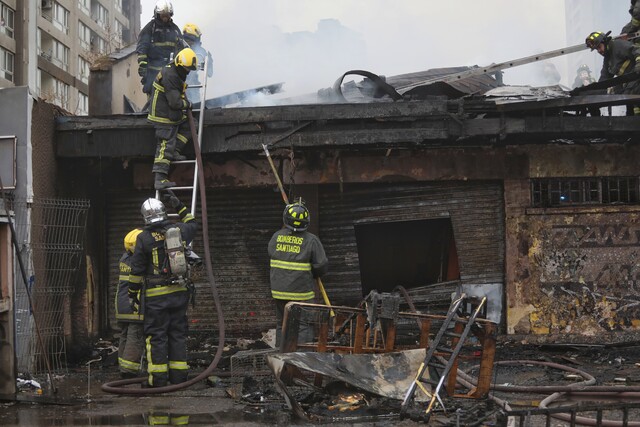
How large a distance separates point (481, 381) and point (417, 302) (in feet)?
15.2

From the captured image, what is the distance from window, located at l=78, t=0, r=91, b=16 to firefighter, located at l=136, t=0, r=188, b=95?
37.0 meters

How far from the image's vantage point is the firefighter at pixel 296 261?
8867 millimetres

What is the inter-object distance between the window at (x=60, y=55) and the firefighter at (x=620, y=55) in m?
34.7

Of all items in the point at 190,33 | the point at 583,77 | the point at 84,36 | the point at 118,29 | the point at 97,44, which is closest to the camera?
the point at 190,33

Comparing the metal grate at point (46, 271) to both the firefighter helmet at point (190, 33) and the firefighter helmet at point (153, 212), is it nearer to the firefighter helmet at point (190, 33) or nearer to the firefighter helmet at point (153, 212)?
the firefighter helmet at point (153, 212)

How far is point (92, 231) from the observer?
11336 mm

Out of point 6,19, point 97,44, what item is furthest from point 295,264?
point 97,44

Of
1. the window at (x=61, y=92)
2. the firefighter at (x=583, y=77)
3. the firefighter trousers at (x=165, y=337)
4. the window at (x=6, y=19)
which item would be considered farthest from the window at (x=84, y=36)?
the firefighter trousers at (x=165, y=337)

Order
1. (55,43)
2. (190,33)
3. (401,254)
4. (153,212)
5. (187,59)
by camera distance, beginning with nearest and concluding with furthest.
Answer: (153,212), (187,59), (401,254), (190,33), (55,43)

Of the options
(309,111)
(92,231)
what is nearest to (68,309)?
(92,231)

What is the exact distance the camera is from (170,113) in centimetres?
995

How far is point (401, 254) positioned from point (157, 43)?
179 inches

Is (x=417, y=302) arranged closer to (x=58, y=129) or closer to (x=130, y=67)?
(x=58, y=129)

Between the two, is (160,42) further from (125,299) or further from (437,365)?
(437,365)
